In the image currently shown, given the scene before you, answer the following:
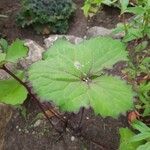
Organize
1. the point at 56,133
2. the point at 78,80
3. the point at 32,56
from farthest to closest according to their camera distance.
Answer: the point at 32,56, the point at 56,133, the point at 78,80

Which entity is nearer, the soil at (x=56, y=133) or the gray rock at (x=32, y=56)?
the soil at (x=56, y=133)

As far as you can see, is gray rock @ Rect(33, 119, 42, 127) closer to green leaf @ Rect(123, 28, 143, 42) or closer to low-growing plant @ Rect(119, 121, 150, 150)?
low-growing plant @ Rect(119, 121, 150, 150)

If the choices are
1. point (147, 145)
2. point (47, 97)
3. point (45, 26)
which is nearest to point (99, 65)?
point (47, 97)

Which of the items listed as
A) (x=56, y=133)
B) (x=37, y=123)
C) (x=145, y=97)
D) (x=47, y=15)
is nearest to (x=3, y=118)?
(x=37, y=123)

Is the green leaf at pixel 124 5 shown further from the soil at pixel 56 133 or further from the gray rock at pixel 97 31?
the gray rock at pixel 97 31

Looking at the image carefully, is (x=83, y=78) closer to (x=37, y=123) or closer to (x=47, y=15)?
(x=37, y=123)

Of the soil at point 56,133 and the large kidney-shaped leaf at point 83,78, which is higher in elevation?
the large kidney-shaped leaf at point 83,78

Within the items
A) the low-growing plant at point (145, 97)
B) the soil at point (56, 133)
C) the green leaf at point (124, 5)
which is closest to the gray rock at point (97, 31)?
the soil at point (56, 133)
